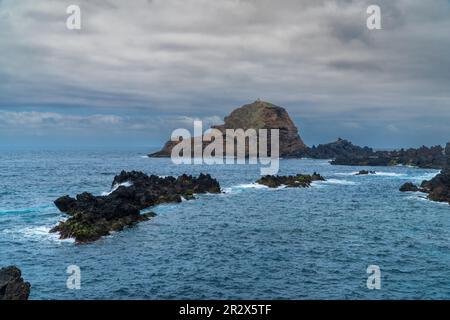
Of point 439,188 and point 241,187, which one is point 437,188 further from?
point 241,187

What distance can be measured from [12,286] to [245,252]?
24.2 meters

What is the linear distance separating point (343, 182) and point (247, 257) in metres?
87.7

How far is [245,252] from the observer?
154 feet

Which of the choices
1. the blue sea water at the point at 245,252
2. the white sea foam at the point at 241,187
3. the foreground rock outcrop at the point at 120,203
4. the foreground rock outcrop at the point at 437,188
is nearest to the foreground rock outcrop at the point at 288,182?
the white sea foam at the point at 241,187

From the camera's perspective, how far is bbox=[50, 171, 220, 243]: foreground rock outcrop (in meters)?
52.4

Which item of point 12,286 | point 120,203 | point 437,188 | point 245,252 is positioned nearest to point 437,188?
point 437,188

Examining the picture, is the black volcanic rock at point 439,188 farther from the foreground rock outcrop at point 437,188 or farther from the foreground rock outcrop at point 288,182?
the foreground rock outcrop at point 288,182

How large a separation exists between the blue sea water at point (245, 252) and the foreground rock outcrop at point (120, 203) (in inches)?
75.4

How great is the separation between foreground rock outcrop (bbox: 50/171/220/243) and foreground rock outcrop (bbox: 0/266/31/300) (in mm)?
17890

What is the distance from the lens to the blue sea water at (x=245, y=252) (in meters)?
35.1

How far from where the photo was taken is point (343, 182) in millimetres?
125688

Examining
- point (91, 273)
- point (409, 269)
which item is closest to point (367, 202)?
point (409, 269)
